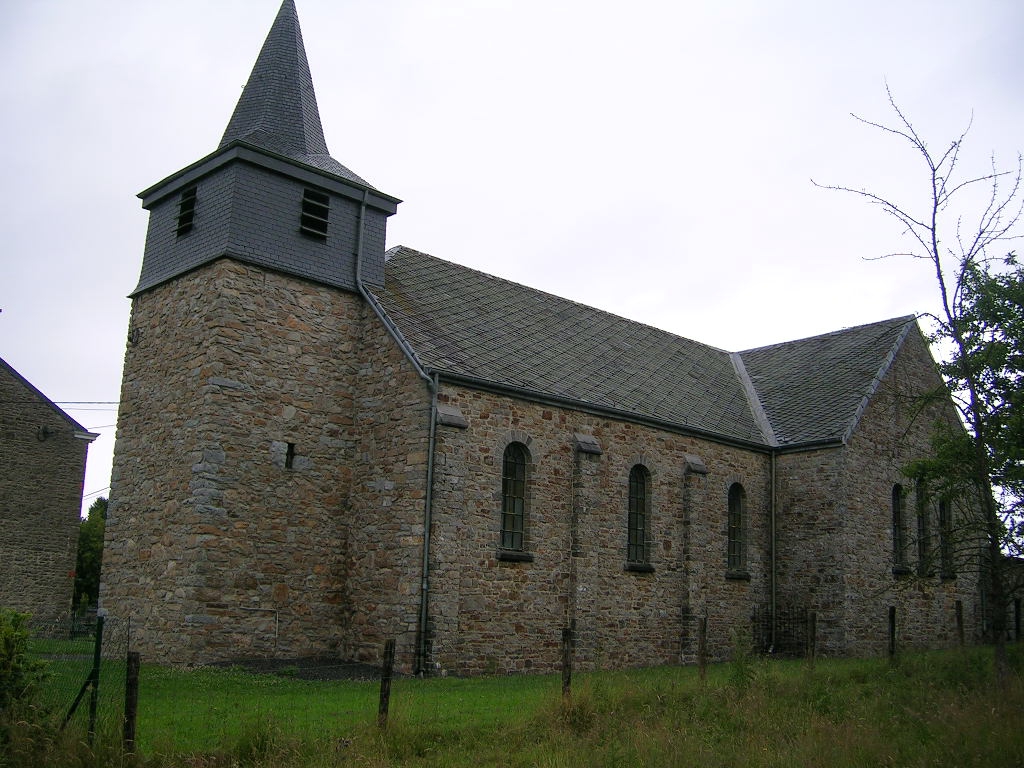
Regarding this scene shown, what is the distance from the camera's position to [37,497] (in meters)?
28.7

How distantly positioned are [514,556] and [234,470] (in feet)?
18.4

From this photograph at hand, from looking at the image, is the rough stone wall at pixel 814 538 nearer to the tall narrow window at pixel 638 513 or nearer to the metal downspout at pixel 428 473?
the tall narrow window at pixel 638 513

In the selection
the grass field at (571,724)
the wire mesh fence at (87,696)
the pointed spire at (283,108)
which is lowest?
the grass field at (571,724)

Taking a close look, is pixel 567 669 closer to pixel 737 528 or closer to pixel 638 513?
pixel 638 513

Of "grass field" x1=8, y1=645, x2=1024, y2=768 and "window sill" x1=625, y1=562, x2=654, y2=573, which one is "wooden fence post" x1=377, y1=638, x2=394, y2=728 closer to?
"grass field" x1=8, y1=645, x2=1024, y2=768

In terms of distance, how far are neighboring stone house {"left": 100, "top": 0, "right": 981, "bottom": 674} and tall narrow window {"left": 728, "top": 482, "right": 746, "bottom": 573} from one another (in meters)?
0.06

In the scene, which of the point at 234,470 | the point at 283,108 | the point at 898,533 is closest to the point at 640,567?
the point at 898,533

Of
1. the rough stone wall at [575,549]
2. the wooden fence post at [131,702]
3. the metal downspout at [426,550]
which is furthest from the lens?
the rough stone wall at [575,549]

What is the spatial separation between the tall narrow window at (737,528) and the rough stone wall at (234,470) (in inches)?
410

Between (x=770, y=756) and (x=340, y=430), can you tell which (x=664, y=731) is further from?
(x=340, y=430)

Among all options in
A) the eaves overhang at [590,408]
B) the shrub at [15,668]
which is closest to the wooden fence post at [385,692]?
the shrub at [15,668]

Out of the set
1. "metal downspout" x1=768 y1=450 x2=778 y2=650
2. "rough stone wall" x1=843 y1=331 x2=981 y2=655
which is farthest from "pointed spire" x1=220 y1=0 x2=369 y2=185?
"rough stone wall" x1=843 y1=331 x2=981 y2=655

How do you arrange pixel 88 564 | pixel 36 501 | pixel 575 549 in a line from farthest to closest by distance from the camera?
pixel 88 564
pixel 36 501
pixel 575 549

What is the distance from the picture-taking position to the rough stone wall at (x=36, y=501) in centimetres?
2803
